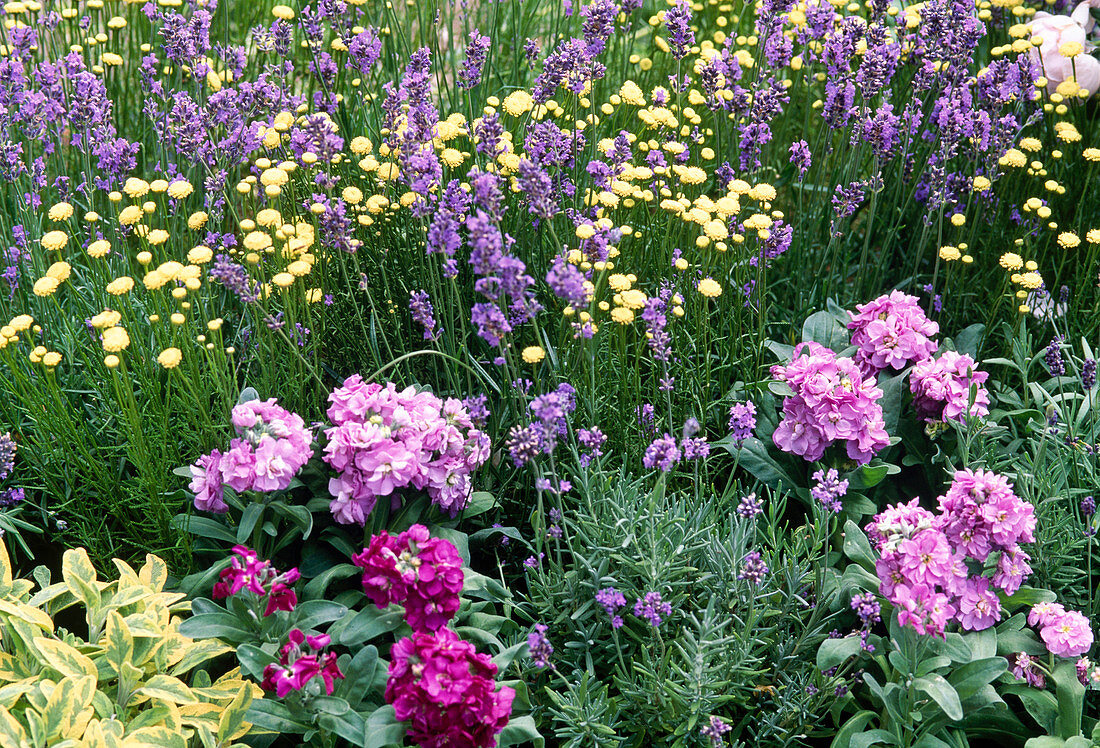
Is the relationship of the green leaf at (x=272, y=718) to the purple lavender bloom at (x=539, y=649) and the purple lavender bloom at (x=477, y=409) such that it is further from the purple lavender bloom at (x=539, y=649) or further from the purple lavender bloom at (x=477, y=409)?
the purple lavender bloom at (x=477, y=409)

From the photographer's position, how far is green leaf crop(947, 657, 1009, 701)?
2150 millimetres

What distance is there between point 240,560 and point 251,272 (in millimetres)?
1195

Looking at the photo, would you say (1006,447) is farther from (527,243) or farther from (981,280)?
(527,243)

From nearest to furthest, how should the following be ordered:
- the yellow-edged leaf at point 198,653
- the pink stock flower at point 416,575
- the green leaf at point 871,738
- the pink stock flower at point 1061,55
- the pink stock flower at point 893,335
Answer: the pink stock flower at point 416,575 → the green leaf at point 871,738 → the yellow-edged leaf at point 198,653 → the pink stock flower at point 893,335 → the pink stock flower at point 1061,55

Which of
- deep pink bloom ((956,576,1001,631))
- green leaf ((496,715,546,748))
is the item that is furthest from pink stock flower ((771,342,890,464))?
green leaf ((496,715,546,748))

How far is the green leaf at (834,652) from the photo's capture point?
2150mm

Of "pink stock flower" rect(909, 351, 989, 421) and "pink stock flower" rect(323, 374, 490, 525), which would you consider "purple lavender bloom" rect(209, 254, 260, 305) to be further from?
"pink stock flower" rect(909, 351, 989, 421)

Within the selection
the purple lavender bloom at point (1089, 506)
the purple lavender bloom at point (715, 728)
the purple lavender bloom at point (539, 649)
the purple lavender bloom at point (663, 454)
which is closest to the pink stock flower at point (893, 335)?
the purple lavender bloom at point (1089, 506)

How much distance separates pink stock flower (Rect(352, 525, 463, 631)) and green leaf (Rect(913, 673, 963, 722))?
1.01 meters

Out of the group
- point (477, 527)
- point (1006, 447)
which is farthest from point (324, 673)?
point (1006, 447)

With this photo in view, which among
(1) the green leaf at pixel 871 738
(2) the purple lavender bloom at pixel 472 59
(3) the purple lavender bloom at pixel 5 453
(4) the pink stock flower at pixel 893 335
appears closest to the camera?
(1) the green leaf at pixel 871 738

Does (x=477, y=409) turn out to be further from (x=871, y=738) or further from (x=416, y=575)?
(x=871, y=738)

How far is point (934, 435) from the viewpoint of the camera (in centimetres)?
271

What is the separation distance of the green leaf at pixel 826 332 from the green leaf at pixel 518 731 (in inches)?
62.7
